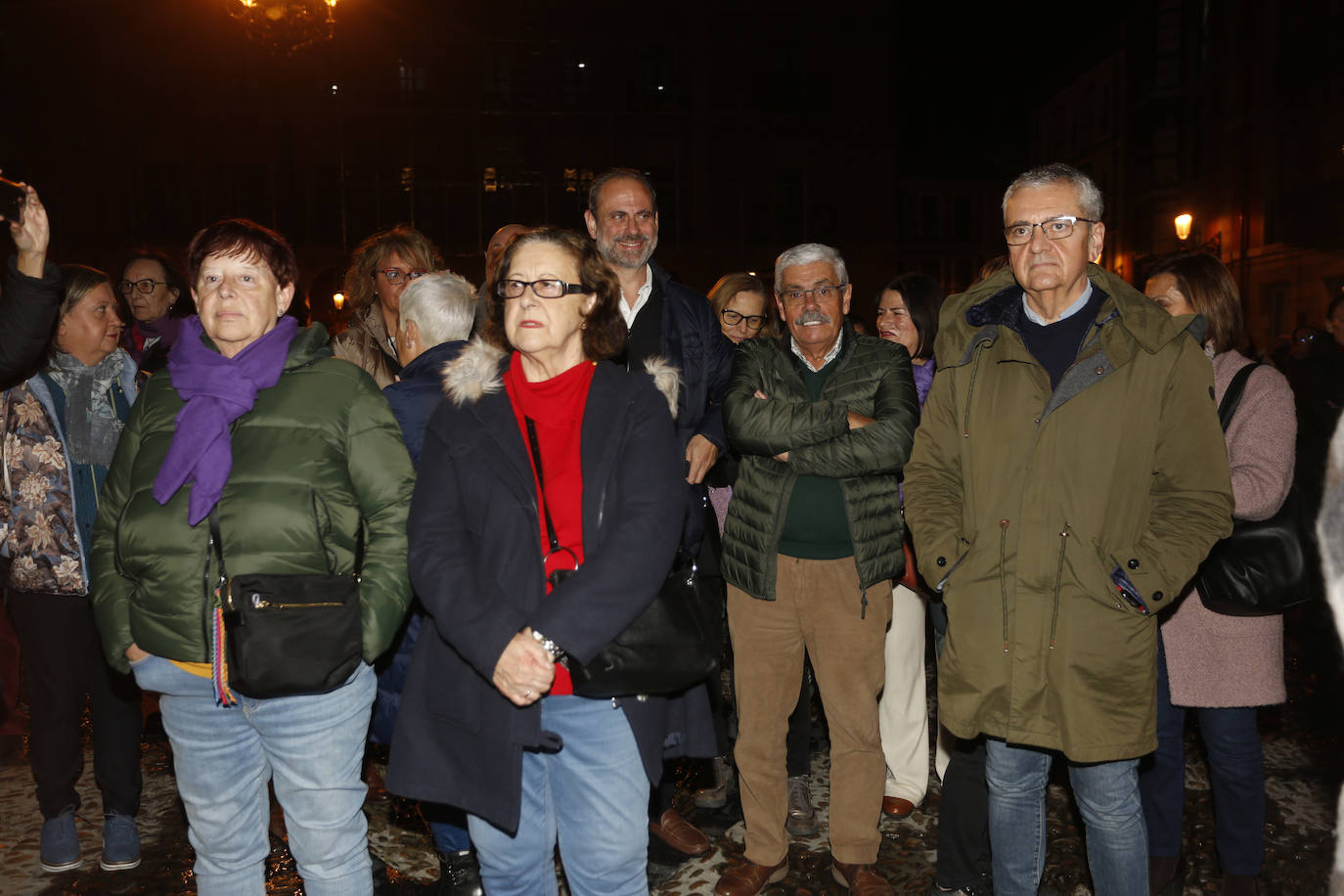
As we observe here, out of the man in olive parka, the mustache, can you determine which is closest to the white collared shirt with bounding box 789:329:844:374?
the mustache

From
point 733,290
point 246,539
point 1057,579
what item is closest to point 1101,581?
point 1057,579

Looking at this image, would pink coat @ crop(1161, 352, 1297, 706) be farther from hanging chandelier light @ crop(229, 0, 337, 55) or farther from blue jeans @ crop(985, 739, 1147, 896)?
hanging chandelier light @ crop(229, 0, 337, 55)

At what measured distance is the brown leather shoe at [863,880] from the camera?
12.2 feet

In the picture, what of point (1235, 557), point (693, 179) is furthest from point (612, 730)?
point (693, 179)

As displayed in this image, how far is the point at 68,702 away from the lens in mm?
4094

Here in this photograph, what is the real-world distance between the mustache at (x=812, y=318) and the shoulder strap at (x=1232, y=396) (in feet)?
4.89

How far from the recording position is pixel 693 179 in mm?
25984

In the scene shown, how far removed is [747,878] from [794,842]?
54 centimetres

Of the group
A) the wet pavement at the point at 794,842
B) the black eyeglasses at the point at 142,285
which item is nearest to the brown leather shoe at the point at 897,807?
the wet pavement at the point at 794,842

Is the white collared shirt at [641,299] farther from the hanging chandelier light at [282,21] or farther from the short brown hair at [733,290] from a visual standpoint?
the hanging chandelier light at [282,21]

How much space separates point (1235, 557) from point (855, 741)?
1.56 m

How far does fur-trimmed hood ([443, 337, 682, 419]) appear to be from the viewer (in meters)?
2.76

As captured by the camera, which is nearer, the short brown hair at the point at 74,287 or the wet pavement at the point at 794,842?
the wet pavement at the point at 794,842

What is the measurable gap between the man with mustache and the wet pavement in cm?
30
